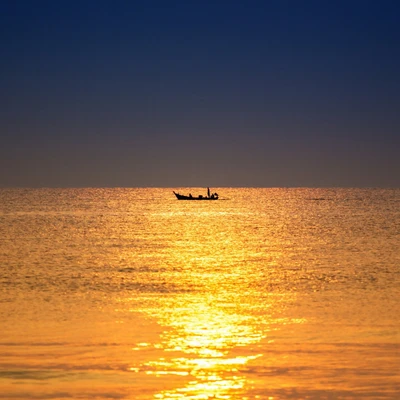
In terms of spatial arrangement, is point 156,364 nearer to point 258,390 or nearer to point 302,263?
point 258,390

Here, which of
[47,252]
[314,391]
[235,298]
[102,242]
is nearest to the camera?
[314,391]

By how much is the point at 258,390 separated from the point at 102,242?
48.1 metres

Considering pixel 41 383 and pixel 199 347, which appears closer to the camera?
pixel 41 383

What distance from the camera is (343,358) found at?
59.8 feet

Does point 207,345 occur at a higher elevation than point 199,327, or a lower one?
lower

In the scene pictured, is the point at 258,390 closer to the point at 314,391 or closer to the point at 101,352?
the point at 314,391

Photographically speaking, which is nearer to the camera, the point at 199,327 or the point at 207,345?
the point at 207,345

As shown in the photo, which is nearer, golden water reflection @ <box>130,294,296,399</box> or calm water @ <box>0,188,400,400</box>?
golden water reflection @ <box>130,294,296,399</box>

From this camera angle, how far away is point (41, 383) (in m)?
15.8

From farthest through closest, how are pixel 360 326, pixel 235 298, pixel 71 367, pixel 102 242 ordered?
1. pixel 102 242
2. pixel 235 298
3. pixel 360 326
4. pixel 71 367

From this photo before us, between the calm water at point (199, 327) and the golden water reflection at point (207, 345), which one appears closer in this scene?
the golden water reflection at point (207, 345)

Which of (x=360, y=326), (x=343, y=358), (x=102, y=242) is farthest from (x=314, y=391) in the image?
(x=102, y=242)

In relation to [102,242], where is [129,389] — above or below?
below

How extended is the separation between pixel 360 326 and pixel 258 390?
8.08m
